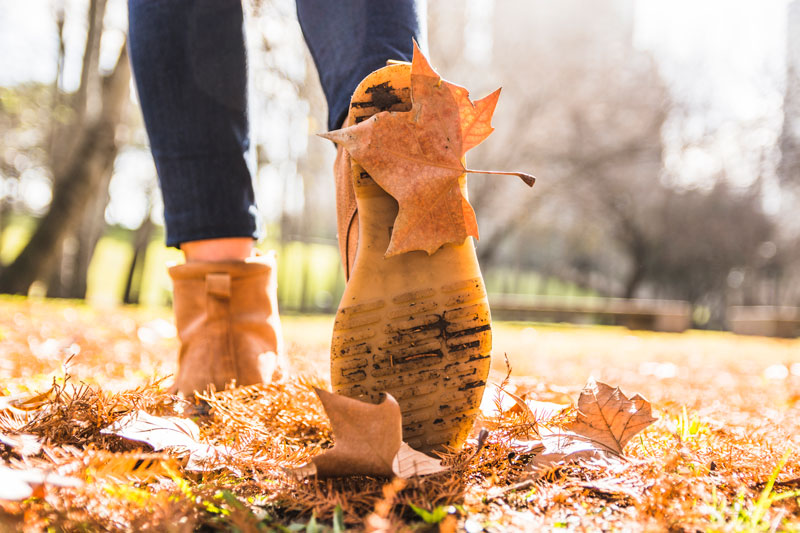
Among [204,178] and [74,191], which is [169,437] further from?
[74,191]

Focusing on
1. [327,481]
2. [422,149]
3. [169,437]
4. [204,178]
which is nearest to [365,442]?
[327,481]

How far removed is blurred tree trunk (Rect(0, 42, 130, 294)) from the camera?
18.9ft

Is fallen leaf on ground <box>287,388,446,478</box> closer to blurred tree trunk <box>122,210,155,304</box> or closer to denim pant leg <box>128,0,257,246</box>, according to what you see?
denim pant leg <box>128,0,257,246</box>

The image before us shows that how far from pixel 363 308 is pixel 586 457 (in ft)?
1.13

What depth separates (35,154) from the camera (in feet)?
39.4

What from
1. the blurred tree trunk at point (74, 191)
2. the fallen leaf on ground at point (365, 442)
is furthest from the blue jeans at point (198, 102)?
the blurred tree trunk at point (74, 191)

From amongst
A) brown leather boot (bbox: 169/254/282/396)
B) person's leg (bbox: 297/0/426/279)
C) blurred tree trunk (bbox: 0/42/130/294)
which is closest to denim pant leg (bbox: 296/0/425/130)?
person's leg (bbox: 297/0/426/279)

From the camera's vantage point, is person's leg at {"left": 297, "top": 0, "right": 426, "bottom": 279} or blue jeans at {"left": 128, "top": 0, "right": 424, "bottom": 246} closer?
person's leg at {"left": 297, "top": 0, "right": 426, "bottom": 279}

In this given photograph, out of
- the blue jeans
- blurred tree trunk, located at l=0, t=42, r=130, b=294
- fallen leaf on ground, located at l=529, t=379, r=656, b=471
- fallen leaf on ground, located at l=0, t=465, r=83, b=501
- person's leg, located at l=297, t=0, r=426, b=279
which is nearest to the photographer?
fallen leaf on ground, located at l=0, t=465, r=83, b=501

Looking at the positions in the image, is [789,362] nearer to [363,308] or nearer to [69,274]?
[363,308]

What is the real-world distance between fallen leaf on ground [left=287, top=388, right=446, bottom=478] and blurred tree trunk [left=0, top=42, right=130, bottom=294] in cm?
619

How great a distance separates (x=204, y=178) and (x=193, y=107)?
5.5 inches

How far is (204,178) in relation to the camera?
3.63ft

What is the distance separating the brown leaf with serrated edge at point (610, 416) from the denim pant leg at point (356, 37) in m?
0.60
